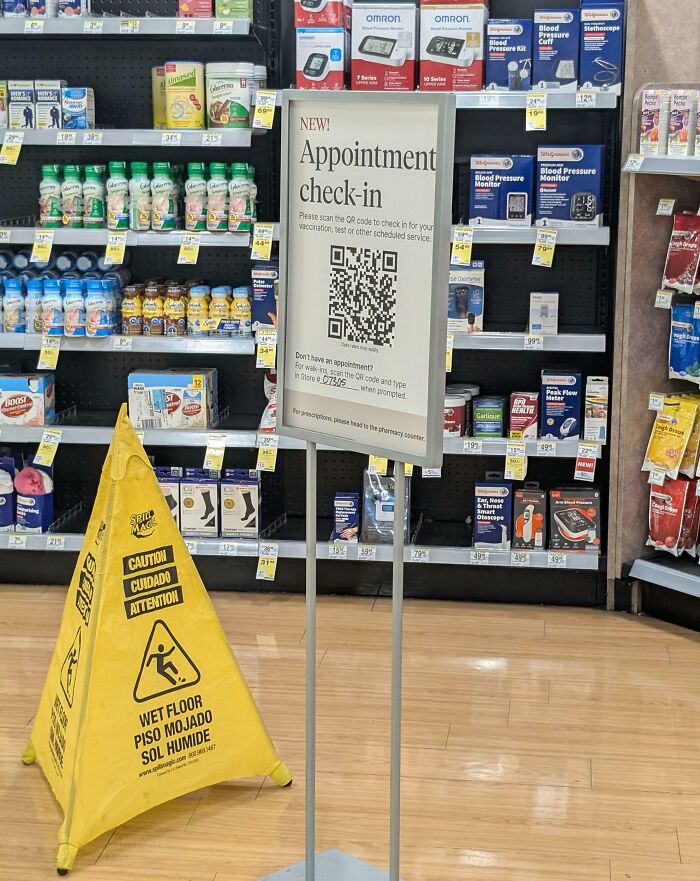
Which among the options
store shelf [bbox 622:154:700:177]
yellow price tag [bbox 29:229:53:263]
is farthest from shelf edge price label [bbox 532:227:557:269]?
yellow price tag [bbox 29:229:53:263]

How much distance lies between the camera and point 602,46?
4.39m

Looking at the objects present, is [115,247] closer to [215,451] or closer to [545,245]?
[215,451]

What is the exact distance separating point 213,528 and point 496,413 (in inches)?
47.3

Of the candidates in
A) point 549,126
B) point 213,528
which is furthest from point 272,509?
point 549,126

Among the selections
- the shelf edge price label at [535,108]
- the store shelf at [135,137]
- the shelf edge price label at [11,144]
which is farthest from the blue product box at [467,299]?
Answer: the shelf edge price label at [11,144]

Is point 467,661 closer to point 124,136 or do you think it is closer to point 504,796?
point 504,796

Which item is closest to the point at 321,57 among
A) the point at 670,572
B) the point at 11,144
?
the point at 11,144

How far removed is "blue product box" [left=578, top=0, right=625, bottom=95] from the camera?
4371 mm

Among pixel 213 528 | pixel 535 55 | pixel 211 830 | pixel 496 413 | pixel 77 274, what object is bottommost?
pixel 211 830

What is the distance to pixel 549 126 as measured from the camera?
4840 mm

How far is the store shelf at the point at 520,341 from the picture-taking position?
15.0ft

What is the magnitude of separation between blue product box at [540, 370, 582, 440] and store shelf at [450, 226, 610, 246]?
502 millimetres

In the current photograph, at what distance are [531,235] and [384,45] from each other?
869 mm

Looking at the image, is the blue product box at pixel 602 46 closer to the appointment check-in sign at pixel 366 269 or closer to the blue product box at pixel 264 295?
the blue product box at pixel 264 295
